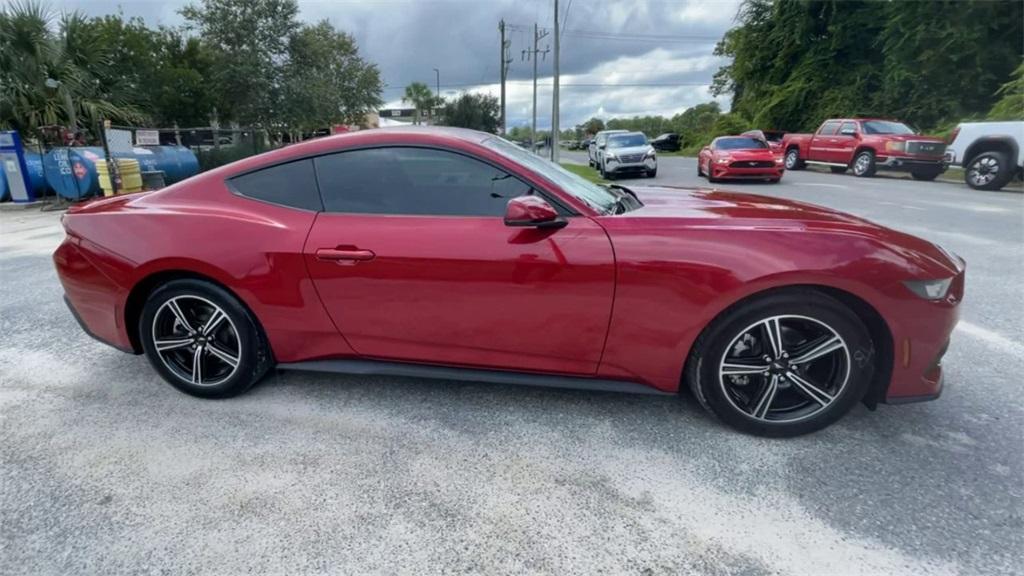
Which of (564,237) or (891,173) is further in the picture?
(891,173)

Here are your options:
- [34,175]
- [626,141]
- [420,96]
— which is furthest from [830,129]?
[420,96]

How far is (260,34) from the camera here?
24.4 m

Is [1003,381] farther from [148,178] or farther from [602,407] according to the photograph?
[148,178]

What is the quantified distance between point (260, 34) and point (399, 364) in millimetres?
27412

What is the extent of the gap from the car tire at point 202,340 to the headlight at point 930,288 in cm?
304

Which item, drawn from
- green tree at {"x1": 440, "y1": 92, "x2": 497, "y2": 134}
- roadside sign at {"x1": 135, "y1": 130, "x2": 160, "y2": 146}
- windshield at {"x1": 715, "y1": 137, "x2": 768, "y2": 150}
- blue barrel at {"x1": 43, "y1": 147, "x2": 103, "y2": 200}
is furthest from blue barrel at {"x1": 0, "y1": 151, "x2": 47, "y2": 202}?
green tree at {"x1": 440, "y1": 92, "x2": 497, "y2": 134}

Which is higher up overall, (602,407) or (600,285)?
(600,285)

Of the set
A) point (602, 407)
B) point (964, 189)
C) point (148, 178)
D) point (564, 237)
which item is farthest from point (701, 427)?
point (964, 189)

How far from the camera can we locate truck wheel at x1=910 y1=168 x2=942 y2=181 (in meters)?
14.5

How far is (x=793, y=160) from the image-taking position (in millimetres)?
18891

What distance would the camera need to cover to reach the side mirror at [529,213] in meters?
2.19

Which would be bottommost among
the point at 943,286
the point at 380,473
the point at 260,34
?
the point at 380,473

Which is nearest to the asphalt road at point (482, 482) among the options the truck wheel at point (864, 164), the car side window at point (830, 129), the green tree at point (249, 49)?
the truck wheel at point (864, 164)

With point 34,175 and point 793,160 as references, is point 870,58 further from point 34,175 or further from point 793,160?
point 34,175
